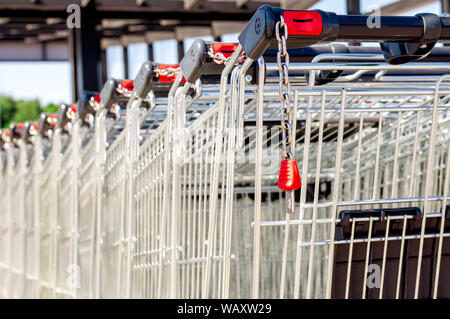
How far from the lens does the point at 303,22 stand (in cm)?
134

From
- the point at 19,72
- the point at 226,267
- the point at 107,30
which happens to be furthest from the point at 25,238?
the point at 19,72

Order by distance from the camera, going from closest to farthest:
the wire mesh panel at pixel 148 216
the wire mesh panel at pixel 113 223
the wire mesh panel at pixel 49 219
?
the wire mesh panel at pixel 148 216, the wire mesh panel at pixel 113 223, the wire mesh panel at pixel 49 219

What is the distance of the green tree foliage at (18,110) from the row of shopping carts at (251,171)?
1278 cm

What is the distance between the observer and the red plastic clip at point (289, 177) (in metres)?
1.30

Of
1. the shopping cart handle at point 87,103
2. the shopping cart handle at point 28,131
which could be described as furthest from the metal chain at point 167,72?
the shopping cart handle at point 28,131

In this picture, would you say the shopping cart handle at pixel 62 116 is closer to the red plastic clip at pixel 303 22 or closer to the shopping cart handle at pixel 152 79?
the shopping cart handle at pixel 152 79

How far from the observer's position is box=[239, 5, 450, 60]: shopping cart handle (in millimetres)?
1322

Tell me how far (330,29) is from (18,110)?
17189mm

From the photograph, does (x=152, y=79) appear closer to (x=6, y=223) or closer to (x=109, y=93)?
(x=109, y=93)

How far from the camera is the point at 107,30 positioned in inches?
378

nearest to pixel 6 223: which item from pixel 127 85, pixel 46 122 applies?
pixel 46 122

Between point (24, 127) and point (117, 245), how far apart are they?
122 cm

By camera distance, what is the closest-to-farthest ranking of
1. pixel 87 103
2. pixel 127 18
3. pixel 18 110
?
pixel 87 103 < pixel 127 18 < pixel 18 110

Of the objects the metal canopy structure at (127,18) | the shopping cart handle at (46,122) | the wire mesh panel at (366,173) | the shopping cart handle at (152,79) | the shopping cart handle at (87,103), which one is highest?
the metal canopy structure at (127,18)
